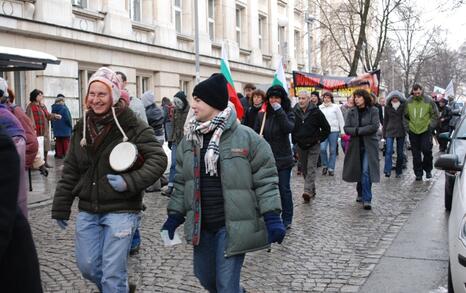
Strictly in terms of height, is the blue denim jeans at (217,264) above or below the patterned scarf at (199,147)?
below

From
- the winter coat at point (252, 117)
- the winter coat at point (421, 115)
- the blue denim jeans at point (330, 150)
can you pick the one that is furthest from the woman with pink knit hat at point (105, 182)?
the blue denim jeans at point (330, 150)

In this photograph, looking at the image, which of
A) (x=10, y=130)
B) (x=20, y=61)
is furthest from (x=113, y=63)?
(x=10, y=130)

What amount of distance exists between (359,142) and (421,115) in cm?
373

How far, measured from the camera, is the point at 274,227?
162 inches

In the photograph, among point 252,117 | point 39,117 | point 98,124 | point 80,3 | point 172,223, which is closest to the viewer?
point 172,223

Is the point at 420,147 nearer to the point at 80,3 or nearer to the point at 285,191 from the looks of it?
the point at 285,191

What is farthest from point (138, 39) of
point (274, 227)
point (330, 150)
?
point (274, 227)

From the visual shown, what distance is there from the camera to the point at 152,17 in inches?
979

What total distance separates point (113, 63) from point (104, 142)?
17.8 m

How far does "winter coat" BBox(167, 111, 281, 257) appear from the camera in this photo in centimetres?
415

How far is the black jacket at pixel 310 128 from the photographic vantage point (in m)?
10.4

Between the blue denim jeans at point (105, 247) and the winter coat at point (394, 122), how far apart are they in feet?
35.3

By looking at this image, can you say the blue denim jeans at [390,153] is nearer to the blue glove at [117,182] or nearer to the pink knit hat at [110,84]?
the pink knit hat at [110,84]

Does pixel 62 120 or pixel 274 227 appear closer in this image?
pixel 274 227
